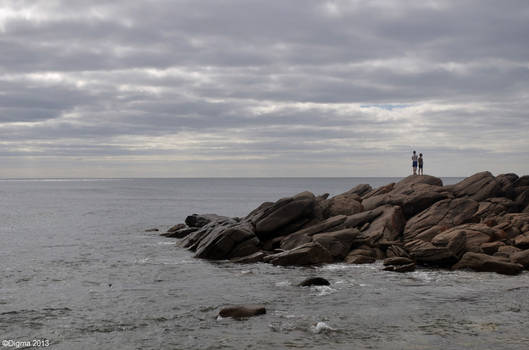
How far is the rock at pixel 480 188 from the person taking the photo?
46.2 m

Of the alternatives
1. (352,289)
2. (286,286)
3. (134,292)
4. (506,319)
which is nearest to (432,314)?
(506,319)

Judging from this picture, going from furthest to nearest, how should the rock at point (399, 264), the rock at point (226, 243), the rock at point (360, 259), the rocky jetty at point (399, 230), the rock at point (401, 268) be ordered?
the rock at point (226, 243)
the rock at point (360, 259)
the rocky jetty at point (399, 230)
the rock at point (399, 264)
the rock at point (401, 268)

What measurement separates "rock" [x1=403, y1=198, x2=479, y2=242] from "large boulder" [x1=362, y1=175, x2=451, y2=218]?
4.33ft

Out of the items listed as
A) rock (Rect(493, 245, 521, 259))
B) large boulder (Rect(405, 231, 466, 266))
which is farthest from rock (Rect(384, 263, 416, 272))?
rock (Rect(493, 245, 521, 259))

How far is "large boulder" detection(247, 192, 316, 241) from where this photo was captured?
43094mm

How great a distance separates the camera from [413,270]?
33.6m

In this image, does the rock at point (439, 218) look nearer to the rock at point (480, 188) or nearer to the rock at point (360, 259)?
the rock at point (480, 188)

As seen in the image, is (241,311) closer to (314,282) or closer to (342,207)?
(314,282)

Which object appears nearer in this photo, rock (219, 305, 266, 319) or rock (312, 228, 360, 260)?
rock (219, 305, 266, 319)

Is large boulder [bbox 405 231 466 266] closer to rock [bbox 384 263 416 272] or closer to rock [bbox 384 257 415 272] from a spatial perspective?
rock [bbox 384 257 415 272]

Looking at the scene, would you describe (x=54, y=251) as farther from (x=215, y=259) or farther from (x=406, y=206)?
(x=406, y=206)

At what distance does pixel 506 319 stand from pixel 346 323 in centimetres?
734

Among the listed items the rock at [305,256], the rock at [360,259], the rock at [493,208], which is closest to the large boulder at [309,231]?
the rock at [305,256]

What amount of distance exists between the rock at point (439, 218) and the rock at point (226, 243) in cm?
1310
